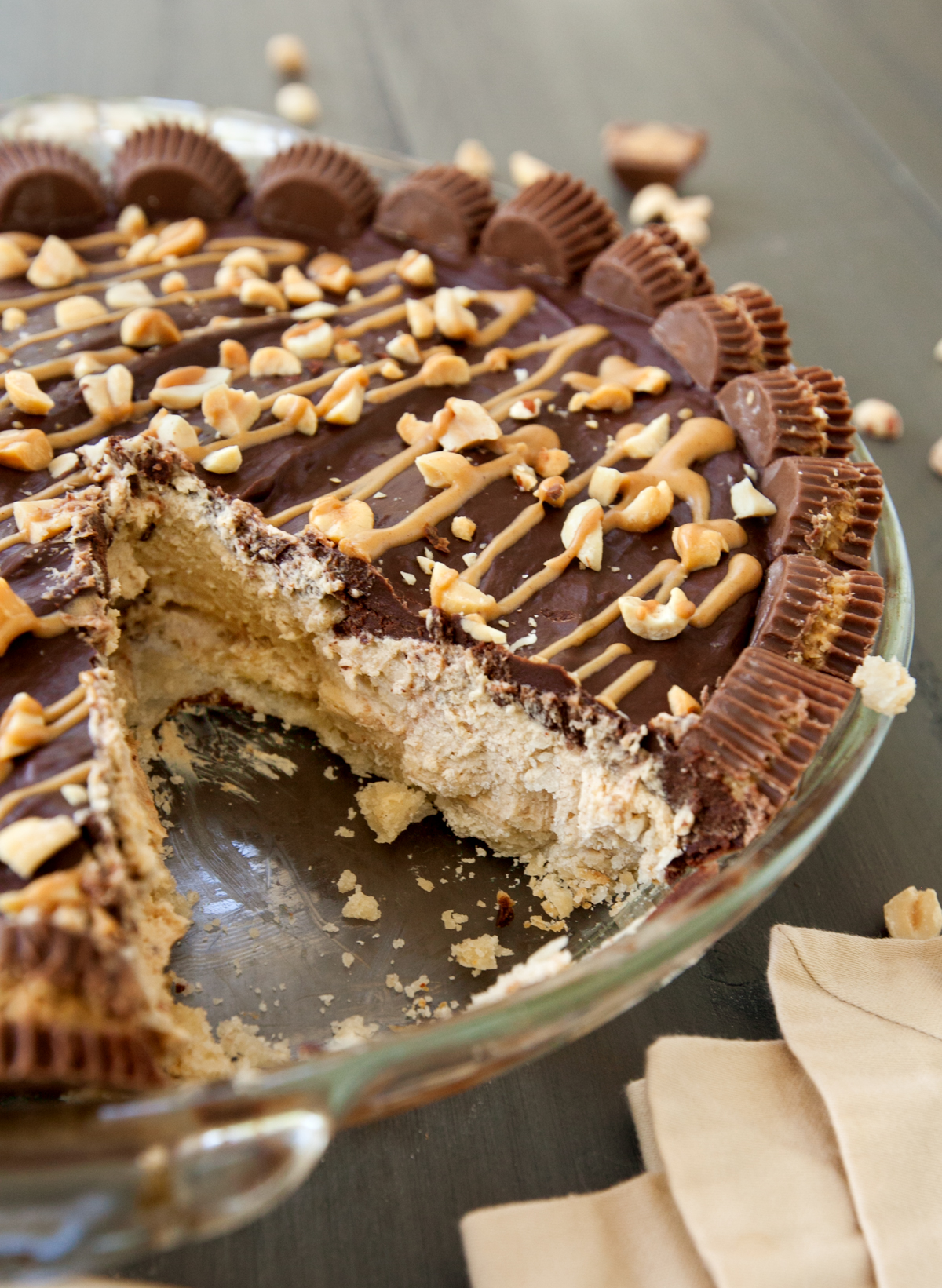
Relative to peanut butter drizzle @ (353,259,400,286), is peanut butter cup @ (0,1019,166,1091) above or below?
below

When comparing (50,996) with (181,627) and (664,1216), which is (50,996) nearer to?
(664,1216)

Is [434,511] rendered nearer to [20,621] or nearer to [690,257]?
[20,621]

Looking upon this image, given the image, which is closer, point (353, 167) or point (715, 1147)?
point (715, 1147)

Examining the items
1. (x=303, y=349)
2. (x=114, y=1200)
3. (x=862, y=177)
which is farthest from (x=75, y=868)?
(x=862, y=177)

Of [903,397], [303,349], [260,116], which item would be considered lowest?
[903,397]

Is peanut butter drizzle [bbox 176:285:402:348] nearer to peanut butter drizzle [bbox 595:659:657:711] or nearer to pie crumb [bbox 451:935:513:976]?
peanut butter drizzle [bbox 595:659:657:711]

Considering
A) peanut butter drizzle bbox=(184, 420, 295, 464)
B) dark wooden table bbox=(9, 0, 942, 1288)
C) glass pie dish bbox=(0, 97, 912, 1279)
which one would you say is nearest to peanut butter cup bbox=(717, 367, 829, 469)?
glass pie dish bbox=(0, 97, 912, 1279)

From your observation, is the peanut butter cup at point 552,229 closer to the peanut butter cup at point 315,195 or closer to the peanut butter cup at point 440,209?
→ the peanut butter cup at point 440,209
